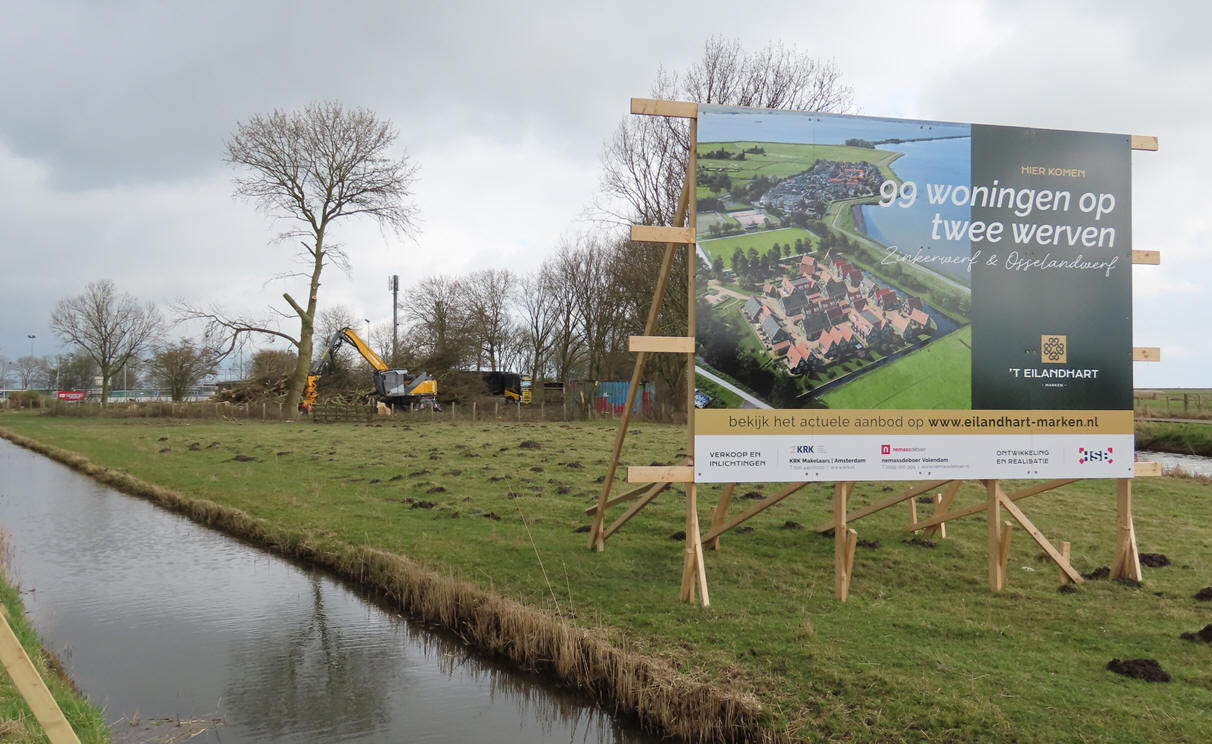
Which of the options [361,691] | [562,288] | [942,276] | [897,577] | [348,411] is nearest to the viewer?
[361,691]

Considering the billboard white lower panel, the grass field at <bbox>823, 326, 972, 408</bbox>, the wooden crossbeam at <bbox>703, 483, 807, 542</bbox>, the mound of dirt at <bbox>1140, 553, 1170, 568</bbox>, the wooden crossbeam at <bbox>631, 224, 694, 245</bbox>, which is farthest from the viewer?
the mound of dirt at <bbox>1140, 553, 1170, 568</bbox>

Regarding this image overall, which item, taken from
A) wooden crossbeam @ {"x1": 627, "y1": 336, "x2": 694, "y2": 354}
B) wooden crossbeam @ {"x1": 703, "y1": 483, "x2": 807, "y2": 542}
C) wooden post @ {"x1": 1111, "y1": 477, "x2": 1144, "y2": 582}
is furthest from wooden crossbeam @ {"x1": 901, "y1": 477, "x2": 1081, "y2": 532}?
wooden crossbeam @ {"x1": 627, "y1": 336, "x2": 694, "y2": 354}

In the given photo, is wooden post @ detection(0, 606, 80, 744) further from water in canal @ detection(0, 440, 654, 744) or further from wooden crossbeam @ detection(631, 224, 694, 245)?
wooden crossbeam @ detection(631, 224, 694, 245)

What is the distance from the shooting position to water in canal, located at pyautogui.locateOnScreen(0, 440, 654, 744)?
739 cm

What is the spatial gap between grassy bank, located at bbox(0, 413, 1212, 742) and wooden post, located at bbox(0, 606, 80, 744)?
14.6ft

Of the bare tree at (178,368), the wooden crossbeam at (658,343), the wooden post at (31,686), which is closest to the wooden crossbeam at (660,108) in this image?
the wooden crossbeam at (658,343)

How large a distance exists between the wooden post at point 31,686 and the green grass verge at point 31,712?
2.24 metres

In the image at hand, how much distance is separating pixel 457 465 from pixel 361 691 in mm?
13144

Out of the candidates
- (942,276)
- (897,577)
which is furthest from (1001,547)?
(942,276)

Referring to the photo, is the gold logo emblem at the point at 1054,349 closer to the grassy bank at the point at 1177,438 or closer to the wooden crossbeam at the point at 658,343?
the wooden crossbeam at the point at 658,343

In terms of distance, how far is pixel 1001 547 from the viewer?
30.0ft

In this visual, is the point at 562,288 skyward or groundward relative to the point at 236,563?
skyward

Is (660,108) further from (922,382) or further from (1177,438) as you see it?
(1177,438)

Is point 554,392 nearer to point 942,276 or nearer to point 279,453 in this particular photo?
point 279,453
